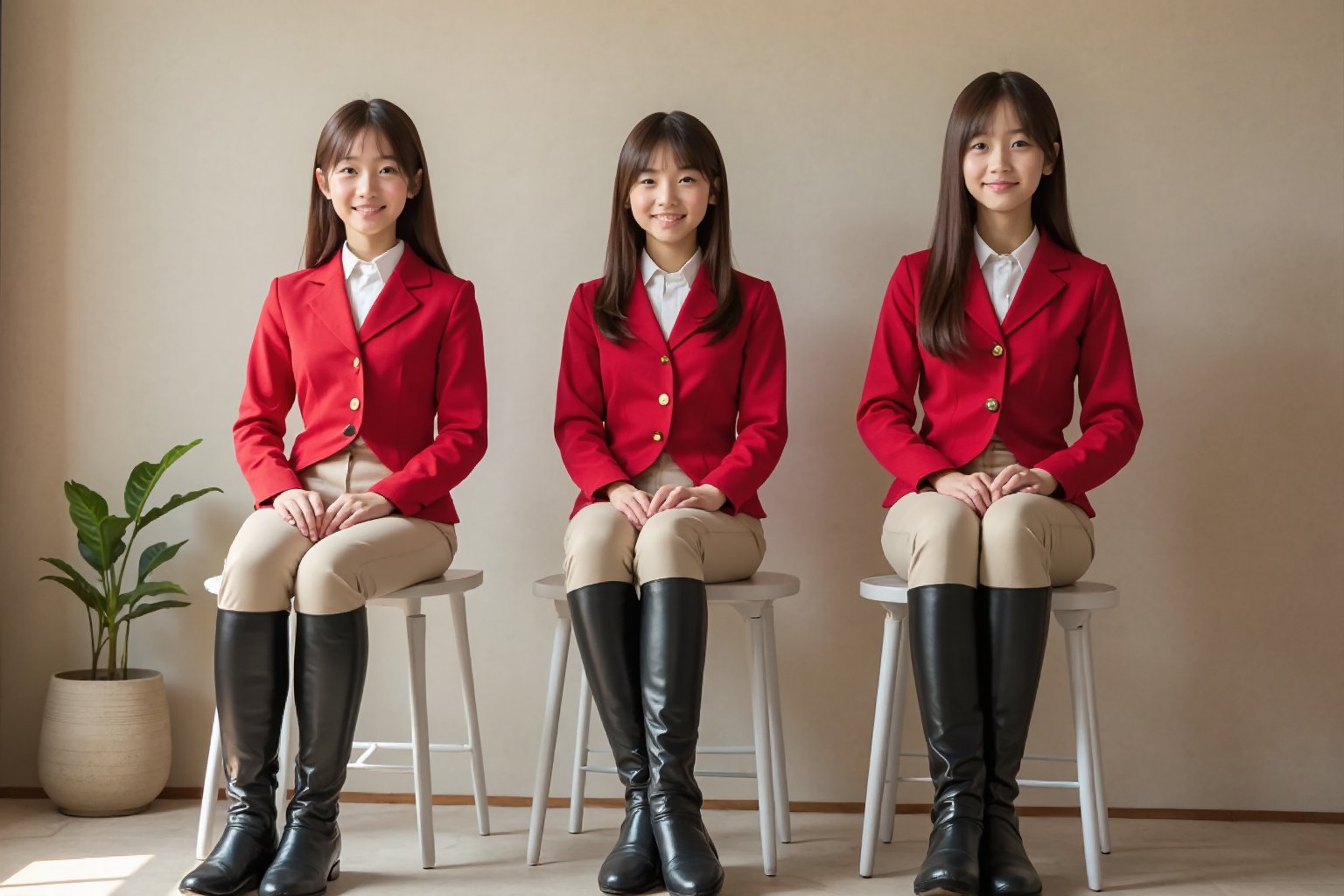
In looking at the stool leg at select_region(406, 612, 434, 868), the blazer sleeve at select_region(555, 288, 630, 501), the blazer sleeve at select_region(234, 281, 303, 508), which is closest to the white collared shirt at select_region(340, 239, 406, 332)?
the blazer sleeve at select_region(234, 281, 303, 508)

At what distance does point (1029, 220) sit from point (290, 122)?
4.61ft

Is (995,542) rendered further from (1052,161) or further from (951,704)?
(1052,161)

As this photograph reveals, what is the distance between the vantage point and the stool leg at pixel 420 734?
1.88 m

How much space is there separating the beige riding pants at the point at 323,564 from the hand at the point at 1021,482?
877 mm

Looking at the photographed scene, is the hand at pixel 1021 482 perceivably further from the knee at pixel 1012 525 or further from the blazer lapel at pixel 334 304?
the blazer lapel at pixel 334 304

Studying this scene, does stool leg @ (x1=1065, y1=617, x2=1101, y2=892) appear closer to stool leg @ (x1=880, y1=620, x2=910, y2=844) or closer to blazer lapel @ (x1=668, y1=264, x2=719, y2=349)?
stool leg @ (x1=880, y1=620, x2=910, y2=844)

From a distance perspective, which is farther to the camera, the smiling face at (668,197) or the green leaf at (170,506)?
the green leaf at (170,506)

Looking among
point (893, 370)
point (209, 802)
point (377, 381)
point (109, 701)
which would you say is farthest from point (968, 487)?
point (109, 701)

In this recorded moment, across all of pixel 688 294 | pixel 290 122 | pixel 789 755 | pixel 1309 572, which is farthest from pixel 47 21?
pixel 1309 572

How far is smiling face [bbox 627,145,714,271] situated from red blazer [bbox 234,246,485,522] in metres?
0.33

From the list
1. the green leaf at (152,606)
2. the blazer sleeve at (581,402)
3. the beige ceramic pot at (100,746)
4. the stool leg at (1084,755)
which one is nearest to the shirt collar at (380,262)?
the blazer sleeve at (581,402)

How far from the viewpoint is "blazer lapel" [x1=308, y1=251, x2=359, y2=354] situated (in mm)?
2014

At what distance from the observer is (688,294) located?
210cm

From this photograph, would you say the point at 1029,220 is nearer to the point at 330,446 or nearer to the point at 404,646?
the point at 330,446
